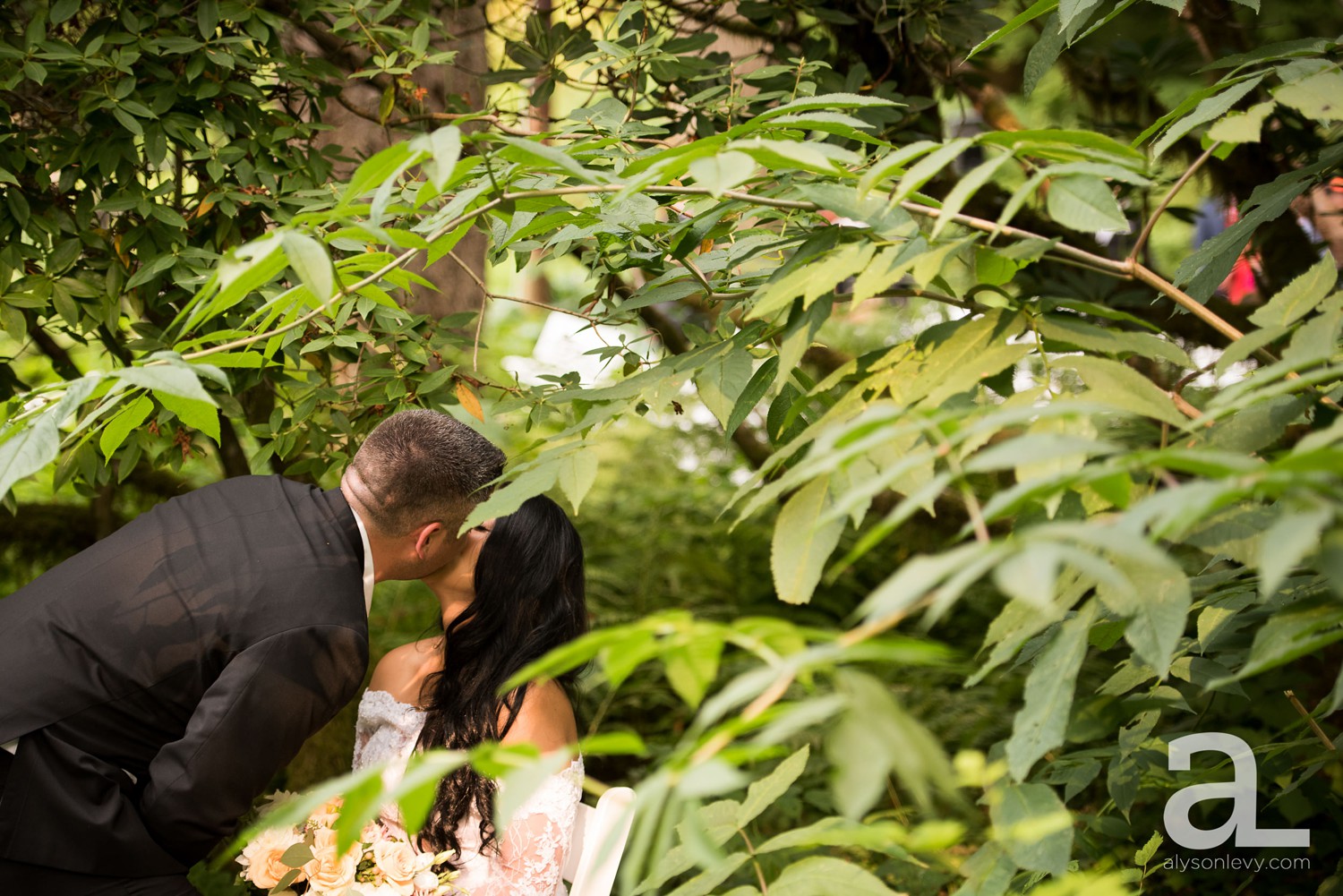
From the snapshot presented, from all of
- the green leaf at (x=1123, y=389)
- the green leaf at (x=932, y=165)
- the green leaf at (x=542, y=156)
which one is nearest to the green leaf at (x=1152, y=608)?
the green leaf at (x=1123, y=389)

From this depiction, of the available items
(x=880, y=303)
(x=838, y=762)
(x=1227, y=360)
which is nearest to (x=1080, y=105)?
(x=880, y=303)

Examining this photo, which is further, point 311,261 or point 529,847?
point 529,847

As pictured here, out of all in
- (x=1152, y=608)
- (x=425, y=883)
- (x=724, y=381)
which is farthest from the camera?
(x=425, y=883)

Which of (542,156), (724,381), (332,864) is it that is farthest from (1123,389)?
(332,864)

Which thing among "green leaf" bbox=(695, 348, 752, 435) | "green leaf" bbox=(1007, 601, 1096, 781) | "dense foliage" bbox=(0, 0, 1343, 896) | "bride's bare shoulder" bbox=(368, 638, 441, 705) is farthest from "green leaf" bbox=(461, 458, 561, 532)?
"bride's bare shoulder" bbox=(368, 638, 441, 705)

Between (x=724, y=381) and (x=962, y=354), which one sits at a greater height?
(x=962, y=354)

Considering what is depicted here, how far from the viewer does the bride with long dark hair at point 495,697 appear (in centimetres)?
Result: 234

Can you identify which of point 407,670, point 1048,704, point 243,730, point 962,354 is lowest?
point 407,670

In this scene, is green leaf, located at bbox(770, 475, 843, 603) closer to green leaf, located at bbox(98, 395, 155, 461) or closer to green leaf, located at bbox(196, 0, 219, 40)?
green leaf, located at bbox(98, 395, 155, 461)

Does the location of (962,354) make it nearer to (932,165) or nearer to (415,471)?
(932,165)

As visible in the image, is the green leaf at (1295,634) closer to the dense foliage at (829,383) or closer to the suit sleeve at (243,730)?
the dense foliage at (829,383)

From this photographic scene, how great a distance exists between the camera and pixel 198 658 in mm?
1945

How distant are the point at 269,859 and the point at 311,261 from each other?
1356 mm

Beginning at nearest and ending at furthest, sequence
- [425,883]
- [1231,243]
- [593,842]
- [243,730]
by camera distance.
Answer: [1231,243]
[243,730]
[425,883]
[593,842]
